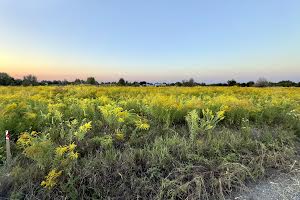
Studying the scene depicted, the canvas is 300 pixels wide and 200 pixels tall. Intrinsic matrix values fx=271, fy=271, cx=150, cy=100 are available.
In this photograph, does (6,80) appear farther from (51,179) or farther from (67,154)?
(51,179)

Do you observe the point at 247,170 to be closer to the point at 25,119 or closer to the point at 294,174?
the point at 294,174

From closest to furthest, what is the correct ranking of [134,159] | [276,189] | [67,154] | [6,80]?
[276,189] < [67,154] < [134,159] < [6,80]

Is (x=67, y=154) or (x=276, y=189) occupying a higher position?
(x=67, y=154)

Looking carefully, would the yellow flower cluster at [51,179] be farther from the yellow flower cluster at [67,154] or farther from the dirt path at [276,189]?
the dirt path at [276,189]

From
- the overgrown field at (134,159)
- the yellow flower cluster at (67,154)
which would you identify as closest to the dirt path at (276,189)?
the overgrown field at (134,159)

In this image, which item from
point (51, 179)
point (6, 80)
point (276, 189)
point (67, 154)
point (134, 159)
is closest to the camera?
point (51, 179)

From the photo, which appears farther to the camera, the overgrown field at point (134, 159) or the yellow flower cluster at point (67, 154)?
the yellow flower cluster at point (67, 154)

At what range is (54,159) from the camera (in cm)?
362

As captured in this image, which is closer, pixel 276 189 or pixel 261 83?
pixel 276 189

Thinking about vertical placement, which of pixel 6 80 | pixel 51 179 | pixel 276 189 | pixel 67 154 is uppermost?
pixel 6 80

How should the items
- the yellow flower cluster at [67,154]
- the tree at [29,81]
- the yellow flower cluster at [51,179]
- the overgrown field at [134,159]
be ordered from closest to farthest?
1. the yellow flower cluster at [51,179]
2. the overgrown field at [134,159]
3. the yellow flower cluster at [67,154]
4. the tree at [29,81]

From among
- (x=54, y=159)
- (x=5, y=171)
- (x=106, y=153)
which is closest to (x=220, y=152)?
(x=106, y=153)

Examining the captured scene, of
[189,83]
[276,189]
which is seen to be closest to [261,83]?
[189,83]

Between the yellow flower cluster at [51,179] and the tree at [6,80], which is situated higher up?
the tree at [6,80]
